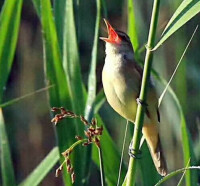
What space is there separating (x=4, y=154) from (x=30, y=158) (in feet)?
6.56

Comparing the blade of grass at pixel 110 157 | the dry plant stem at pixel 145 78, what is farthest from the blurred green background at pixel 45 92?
the dry plant stem at pixel 145 78

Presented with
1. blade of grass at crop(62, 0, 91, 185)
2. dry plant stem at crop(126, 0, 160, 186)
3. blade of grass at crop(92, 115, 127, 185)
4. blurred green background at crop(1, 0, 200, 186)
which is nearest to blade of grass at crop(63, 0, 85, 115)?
blade of grass at crop(62, 0, 91, 185)

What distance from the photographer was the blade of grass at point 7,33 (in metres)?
2.15

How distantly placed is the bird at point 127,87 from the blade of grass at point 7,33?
0.26 meters

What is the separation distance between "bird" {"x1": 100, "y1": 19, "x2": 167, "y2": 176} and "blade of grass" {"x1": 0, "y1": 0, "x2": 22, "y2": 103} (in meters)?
0.26

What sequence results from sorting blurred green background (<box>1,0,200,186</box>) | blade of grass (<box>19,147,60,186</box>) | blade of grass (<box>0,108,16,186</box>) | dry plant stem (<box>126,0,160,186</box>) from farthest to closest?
blurred green background (<box>1,0,200,186</box>) → blade of grass (<box>19,147,60,186</box>) → blade of grass (<box>0,108,16,186</box>) → dry plant stem (<box>126,0,160,186</box>)

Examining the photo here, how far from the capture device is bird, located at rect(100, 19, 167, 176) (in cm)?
208

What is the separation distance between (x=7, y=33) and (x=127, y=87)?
37cm

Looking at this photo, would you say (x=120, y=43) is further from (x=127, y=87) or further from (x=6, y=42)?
(x=6, y=42)

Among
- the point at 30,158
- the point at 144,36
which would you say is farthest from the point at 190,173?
the point at 30,158

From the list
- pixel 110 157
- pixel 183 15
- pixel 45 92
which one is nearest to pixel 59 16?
pixel 110 157

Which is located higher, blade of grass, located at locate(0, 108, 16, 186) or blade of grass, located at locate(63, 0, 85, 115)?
blade of grass, located at locate(63, 0, 85, 115)

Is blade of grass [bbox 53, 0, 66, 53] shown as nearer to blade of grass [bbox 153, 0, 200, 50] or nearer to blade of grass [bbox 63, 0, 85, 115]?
blade of grass [bbox 63, 0, 85, 115]

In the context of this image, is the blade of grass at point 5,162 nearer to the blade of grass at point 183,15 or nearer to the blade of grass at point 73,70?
the blade of grass at point 73,70
